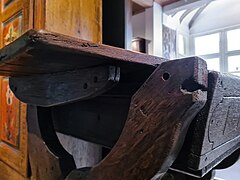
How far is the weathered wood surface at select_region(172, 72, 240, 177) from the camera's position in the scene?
456mm

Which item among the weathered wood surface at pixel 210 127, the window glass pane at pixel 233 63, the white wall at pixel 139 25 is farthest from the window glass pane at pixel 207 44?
the weathered wood surface at pixel 210 127

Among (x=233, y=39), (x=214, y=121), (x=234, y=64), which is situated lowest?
(x=214, y=121)

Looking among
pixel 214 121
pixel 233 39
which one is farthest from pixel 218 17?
pixel 214 121

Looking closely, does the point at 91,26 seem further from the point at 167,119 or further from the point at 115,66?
the point at 167,119

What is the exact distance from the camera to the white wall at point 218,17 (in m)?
5.51

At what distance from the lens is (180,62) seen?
39 cm

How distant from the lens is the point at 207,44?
6.16 m

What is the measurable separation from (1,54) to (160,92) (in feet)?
1.10

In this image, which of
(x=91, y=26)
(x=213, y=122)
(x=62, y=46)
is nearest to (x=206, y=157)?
(x=213, y=122)

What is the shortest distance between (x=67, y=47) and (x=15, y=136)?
82 cm

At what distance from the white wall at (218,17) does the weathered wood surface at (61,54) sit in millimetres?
5830

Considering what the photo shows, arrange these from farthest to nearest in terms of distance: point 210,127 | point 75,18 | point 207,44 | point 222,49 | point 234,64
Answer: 1. point 207,44
2. point 222,49
3. point 234,64
4. point 75,18
5. point 210,127

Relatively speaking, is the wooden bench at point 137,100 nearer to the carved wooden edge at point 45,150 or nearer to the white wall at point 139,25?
the carved wooden edge at point 45,150

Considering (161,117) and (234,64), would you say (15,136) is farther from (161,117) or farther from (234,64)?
(234,64)
